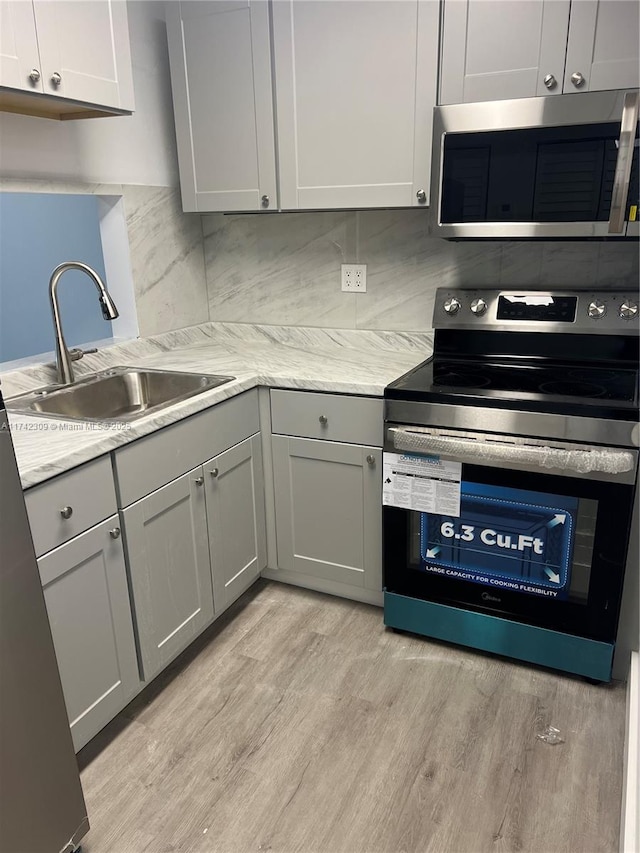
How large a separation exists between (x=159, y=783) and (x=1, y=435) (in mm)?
1088

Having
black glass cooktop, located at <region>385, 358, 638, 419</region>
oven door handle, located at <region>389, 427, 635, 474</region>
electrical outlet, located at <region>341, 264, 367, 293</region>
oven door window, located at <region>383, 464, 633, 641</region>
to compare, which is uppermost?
electrical outlet, located at <region>341, 264, 367, 293</region>

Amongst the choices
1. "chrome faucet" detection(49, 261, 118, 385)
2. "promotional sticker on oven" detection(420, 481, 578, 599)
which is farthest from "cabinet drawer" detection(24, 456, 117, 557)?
"promotional sticker on oven" detection(420, 481, 578, 599)

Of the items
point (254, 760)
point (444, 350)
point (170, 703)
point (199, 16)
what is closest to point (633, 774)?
point (254, 760)

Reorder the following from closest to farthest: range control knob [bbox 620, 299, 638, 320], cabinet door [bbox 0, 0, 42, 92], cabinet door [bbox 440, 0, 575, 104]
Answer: cabinet door [bbox 0, 0, 42, 92]
cabinet door [bbox 440, 0, 575, 104]
range control knob [bbox 620, 299, 638, 320]

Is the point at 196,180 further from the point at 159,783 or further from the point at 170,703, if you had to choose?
the point at 159,783

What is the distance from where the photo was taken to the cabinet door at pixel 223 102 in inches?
86.4

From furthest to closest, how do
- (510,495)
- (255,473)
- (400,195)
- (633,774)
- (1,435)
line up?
(255,473), (400,195), (510,495), (633,774), (1,435)

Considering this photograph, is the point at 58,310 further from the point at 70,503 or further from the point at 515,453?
the point at 515,453

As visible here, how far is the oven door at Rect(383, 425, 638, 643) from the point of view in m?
1.77

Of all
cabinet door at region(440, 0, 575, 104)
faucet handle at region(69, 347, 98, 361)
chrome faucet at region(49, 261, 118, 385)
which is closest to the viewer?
cabinet door at region(440, 0, 575, 104)

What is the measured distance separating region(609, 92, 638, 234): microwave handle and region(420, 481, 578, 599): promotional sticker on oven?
806 millimetres

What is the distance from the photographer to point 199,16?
225 centimetres

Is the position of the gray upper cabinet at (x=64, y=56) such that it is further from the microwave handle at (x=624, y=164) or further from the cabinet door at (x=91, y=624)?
the microwave handle at (x=624, y=164)

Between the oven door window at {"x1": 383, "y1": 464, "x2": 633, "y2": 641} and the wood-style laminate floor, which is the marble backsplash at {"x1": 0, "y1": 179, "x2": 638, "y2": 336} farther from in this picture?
the wood-style laminate floor
